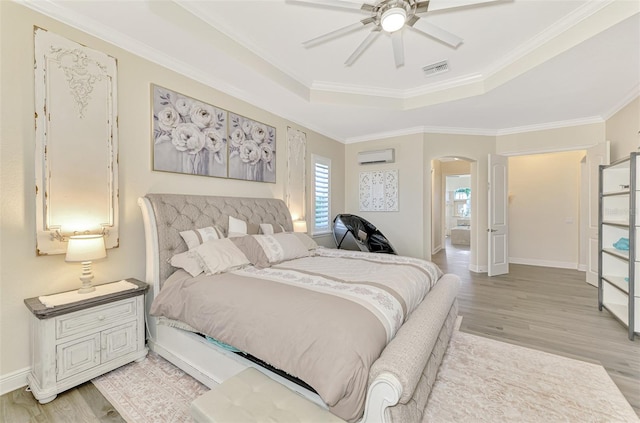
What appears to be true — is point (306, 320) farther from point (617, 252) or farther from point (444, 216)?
point (444, 216)

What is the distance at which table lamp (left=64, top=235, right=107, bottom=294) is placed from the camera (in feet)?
6.17

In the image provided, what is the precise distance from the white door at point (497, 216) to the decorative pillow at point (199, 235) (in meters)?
4.85

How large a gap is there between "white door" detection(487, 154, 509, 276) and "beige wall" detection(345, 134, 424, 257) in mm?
1176

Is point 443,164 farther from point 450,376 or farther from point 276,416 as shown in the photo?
point 276,416

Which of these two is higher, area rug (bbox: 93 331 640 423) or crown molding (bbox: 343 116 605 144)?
crown molding (bbox: 343 116 605 144)

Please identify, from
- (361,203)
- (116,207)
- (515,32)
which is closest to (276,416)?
(116,207)

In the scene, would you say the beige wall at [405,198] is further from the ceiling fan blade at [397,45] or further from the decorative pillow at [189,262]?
the decorative pillow at [189,262]

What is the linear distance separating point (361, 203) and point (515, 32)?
12.0ft

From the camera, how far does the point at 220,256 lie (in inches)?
91.7

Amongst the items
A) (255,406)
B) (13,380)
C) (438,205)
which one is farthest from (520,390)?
(438,205)

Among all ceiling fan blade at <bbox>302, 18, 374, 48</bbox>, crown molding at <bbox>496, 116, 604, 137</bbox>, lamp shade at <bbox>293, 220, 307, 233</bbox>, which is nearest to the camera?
ceiling fan blade at <bbox>302, 18, 374, 48</bbox>

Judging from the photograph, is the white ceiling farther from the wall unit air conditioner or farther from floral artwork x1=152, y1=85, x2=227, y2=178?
the wall unit air conditioner

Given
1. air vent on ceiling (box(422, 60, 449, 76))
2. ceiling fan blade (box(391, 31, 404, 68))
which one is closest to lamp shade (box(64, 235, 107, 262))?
ceiling fan blade (box(391, 31, 404, 68))

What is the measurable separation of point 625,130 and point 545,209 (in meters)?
2.73
